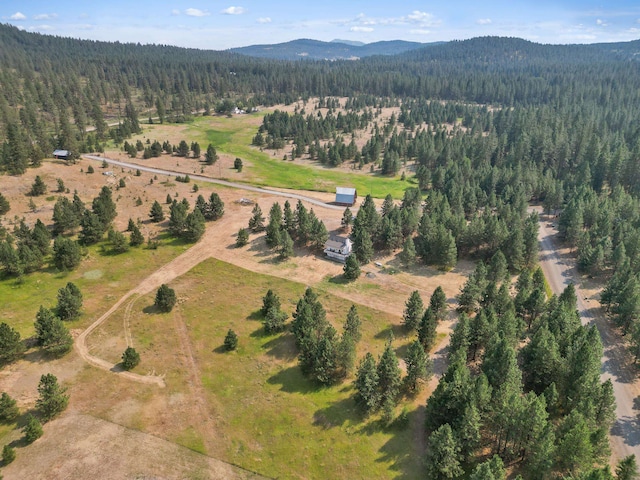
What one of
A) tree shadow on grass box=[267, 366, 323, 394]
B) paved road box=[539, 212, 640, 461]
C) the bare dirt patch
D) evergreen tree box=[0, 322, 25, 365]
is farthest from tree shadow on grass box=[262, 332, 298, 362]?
paved road box=[539, 212, 640, 461]

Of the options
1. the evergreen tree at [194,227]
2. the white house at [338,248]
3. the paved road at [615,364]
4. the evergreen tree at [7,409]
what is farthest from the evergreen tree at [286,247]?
the paved road at [615,364]

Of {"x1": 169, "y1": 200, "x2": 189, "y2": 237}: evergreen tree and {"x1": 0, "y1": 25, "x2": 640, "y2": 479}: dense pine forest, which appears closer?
{"x1": 0, "y1": 25, "x2": 640, "y2": 479}: dense pine forest

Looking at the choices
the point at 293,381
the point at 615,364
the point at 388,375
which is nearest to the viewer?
the point at 388,375

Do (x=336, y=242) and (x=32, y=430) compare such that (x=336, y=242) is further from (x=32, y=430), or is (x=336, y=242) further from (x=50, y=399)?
(x=32, y=430)

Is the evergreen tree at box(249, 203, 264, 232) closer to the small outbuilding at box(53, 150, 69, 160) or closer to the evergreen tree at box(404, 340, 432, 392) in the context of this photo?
the evergreen tree at box(404, 340, 432, 392)

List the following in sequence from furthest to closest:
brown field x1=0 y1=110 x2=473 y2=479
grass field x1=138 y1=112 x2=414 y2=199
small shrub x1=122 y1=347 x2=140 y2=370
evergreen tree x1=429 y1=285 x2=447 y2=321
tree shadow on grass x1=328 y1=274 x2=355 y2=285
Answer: grass field x1=138 y1=112 x2=414 y2=199 → tree shadow on grass x1=328 y1=274 x2=355 y2=285 → evergreen tree x1=429 y1=285 x2=447 y2=321 → small shrub x1=122 y1=347 x2=140 y2=370 → brown field x1=0 y1=110 x2=473 y2=479

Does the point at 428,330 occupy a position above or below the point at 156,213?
below

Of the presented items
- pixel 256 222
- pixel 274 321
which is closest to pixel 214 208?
pixel 256 222
